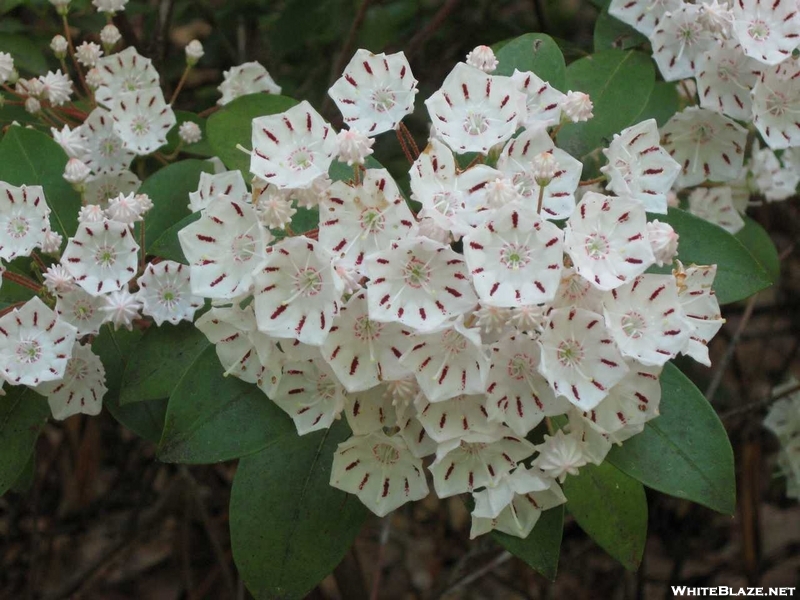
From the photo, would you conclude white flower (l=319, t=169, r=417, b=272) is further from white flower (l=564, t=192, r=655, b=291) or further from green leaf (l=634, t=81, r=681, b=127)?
green leaf (l=634, t=81, r=681, b=127)

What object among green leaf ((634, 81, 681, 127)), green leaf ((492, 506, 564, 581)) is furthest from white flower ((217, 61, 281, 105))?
green leaf ((492, 506, 564, 581))

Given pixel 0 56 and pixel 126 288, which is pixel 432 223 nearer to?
pixel 126 288

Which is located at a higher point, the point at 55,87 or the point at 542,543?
the point at 55,87

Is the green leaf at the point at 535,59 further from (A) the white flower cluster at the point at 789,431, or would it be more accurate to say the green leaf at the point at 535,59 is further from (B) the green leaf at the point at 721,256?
(A) the white flower cluster at the point at 789,431

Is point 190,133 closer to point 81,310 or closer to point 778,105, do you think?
point 81,310

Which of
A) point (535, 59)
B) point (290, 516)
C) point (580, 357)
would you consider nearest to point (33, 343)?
point (290, 516)

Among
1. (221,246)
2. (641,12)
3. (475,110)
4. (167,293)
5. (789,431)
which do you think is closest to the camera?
(221,246)

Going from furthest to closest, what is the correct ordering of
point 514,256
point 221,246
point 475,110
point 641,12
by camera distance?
point 641,12, point 475,110, point 221,246, point 514,256
